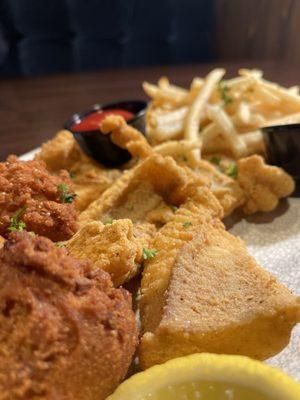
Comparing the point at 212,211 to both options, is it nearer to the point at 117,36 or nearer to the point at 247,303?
the point at 247,303

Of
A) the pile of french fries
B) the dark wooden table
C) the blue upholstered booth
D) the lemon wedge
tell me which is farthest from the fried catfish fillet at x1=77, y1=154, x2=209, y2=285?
the blue upholstered booth

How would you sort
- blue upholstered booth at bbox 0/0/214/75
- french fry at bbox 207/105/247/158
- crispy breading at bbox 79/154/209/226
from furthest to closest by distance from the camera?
1. blue upholstered booth at bbox 0/0/214/75
2. french fry at bbox 207/105/247/158
3. crispy breading at bbox 79/154/209/226

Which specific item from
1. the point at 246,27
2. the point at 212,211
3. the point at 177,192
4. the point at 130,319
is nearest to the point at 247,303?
the point at 130,319

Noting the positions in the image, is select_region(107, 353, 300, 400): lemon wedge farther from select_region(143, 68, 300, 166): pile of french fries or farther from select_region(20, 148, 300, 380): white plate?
select_region(143, 68, 300, 166): pile of french fries

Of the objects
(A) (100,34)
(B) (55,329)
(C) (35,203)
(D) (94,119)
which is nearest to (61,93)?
(A) (100,34)

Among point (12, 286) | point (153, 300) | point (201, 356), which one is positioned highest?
point (12, 286)

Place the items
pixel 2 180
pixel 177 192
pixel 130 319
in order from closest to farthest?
pixel 130 319
pixel 2 180
pixel 177 192
